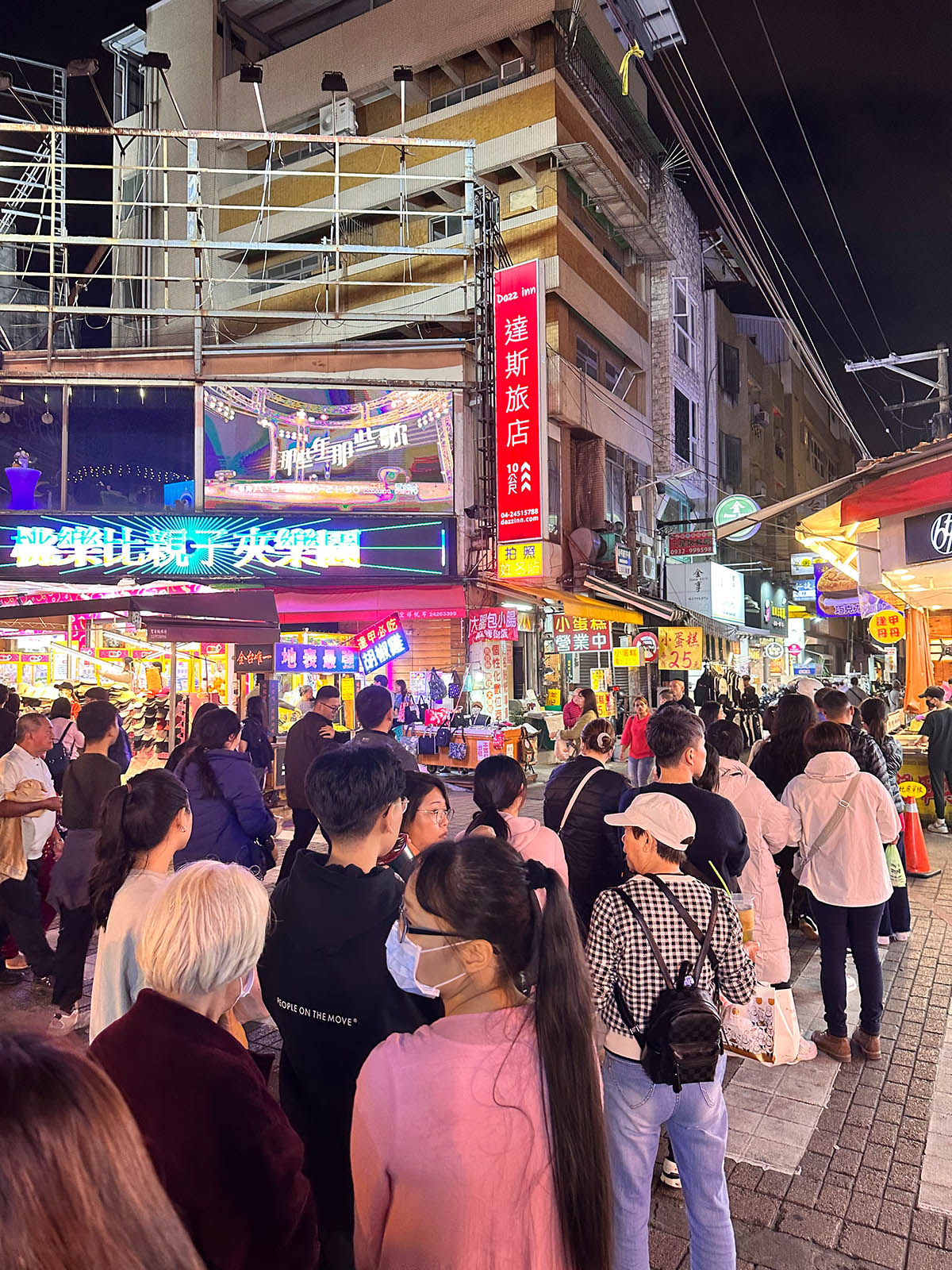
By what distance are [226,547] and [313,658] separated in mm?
6520

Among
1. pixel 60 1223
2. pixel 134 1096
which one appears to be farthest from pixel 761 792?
pixel 60 1223

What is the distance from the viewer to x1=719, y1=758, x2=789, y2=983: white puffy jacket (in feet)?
16.6

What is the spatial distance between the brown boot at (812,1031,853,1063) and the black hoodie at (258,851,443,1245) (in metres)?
3.78

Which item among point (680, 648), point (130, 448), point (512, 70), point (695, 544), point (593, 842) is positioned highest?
point (512, 70)

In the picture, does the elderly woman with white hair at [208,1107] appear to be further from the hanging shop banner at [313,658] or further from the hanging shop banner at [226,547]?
the hanging shop banner at [226,547]

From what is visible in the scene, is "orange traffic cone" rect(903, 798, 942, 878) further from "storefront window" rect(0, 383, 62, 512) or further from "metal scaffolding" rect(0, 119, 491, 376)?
"storefront window" rect(0, 383, 62, 512)

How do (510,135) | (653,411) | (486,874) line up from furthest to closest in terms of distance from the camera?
(653,411) → (510,135) → (486,874)

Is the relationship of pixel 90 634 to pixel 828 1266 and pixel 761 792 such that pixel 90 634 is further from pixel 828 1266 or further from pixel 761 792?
pixel 828 1266

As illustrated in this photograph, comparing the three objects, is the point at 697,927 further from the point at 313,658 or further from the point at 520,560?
the point at 520,560

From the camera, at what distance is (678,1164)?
9.34 feet

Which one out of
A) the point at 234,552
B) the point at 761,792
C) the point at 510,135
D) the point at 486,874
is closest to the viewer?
the point at 486,874

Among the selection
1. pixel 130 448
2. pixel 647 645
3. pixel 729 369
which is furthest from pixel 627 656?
pixel 729 369

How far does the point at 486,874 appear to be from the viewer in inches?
75.6

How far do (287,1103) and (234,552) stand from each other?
52.3 ft
